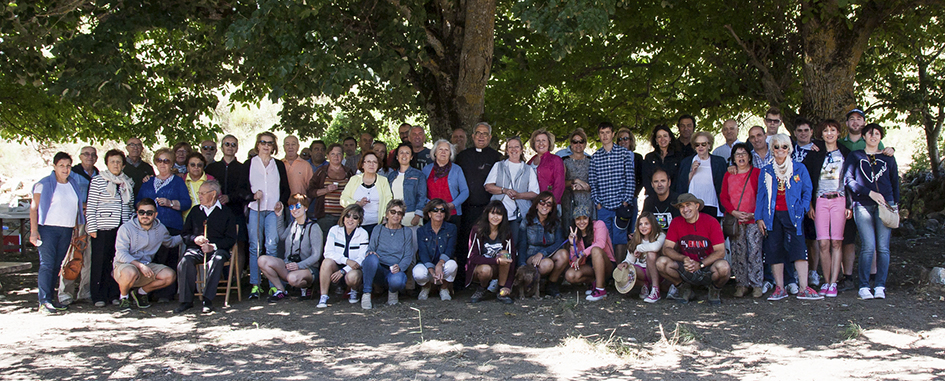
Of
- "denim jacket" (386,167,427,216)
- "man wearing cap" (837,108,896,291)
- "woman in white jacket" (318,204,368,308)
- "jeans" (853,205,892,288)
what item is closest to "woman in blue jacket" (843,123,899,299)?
"jeans" (853,205,892,288)

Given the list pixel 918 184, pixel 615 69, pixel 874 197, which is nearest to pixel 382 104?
pixel 615 69

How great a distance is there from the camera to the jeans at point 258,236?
25.5 ft

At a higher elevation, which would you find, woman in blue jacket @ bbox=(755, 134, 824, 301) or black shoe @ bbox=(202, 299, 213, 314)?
woman in blue jacket @ bbox=(755, 134, 824, 301)

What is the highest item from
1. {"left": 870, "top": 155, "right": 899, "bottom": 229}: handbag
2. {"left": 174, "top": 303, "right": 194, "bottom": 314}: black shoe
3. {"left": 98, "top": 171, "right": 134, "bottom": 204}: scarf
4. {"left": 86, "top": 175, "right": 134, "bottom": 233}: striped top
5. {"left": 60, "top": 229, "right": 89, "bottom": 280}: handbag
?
{"left": 98, "top": 171, "right": 134, "bottom": 204}: scarf

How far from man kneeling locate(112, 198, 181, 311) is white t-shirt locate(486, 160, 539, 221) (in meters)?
3.49

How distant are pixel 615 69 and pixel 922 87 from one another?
23.2 feet

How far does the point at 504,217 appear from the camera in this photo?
743cm

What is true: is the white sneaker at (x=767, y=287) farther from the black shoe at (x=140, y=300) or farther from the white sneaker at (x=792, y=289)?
→ the black shoe at (x=140, y=300)

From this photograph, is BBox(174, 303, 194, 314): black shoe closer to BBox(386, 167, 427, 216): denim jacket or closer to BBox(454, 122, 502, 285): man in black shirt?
BBox(386, 167, 427, 216): denim jacket

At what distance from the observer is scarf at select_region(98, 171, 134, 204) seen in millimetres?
7488

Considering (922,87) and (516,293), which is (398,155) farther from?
(922,87)

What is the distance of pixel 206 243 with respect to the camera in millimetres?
7297

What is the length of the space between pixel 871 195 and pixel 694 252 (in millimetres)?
1753

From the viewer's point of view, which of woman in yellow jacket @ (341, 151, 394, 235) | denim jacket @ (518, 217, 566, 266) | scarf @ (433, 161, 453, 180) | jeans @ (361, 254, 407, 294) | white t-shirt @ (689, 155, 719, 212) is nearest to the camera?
jeans @ (361, 254, 407, 294)
